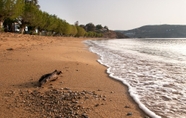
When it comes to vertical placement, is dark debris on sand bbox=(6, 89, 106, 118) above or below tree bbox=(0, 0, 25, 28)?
below

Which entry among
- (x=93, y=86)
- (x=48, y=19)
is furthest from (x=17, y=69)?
(x=48, y=19)

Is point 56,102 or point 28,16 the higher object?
point 28,16

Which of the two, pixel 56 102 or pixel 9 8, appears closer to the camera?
pixel 56 102

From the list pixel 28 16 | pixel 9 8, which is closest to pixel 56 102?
pixel 9 8

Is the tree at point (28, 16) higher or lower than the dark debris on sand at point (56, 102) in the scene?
higher

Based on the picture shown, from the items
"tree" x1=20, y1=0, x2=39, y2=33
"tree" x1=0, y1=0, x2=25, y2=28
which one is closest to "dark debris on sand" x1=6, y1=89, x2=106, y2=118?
"tree" x1=0, y1=0, x2=25, y2=28

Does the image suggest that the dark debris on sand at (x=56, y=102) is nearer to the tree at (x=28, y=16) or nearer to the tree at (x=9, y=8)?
the tree at (x=9, y=8)

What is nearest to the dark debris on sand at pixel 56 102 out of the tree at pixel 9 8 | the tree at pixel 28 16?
the tree at pixel 9 8

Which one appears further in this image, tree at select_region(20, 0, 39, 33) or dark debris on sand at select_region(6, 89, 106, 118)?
tree at select_region(20, 0, 39, 33)

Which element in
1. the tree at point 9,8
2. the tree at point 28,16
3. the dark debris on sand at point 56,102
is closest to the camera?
the dark debris on sand at point 56,102

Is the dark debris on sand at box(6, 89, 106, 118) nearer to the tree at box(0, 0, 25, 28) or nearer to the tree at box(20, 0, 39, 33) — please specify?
the tree at box(0, 0, 25, 28)

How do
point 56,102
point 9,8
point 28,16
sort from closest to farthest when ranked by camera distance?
1. point 56,102
2. point 9,8
3. point 28,16

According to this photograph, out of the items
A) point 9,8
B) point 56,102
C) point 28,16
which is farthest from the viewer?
point 28,16

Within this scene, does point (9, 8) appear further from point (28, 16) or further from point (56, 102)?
point (56, 102)
